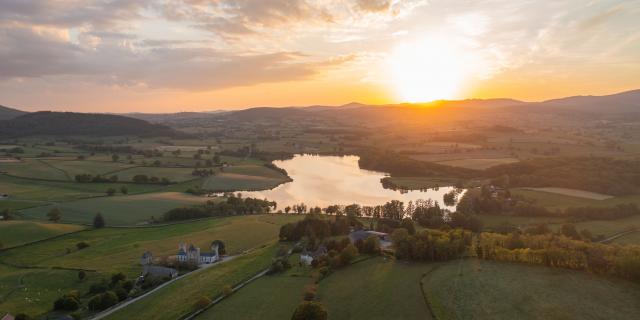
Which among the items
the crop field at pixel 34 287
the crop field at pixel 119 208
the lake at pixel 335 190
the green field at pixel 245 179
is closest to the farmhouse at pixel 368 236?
the crop field at pixel 34 287

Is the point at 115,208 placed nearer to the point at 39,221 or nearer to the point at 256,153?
the point at 39,221

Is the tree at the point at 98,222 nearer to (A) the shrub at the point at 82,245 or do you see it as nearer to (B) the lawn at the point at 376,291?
(A) the shrub at the point at 82,245

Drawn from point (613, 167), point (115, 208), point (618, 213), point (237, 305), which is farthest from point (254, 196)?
point (613, 167)

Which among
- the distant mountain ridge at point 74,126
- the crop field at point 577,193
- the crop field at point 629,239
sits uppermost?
the distant mountain ridge at point 74,126

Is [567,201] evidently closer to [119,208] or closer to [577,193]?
[577,193]

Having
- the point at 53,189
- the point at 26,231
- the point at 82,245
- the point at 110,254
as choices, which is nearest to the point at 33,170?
the point at 53,189
